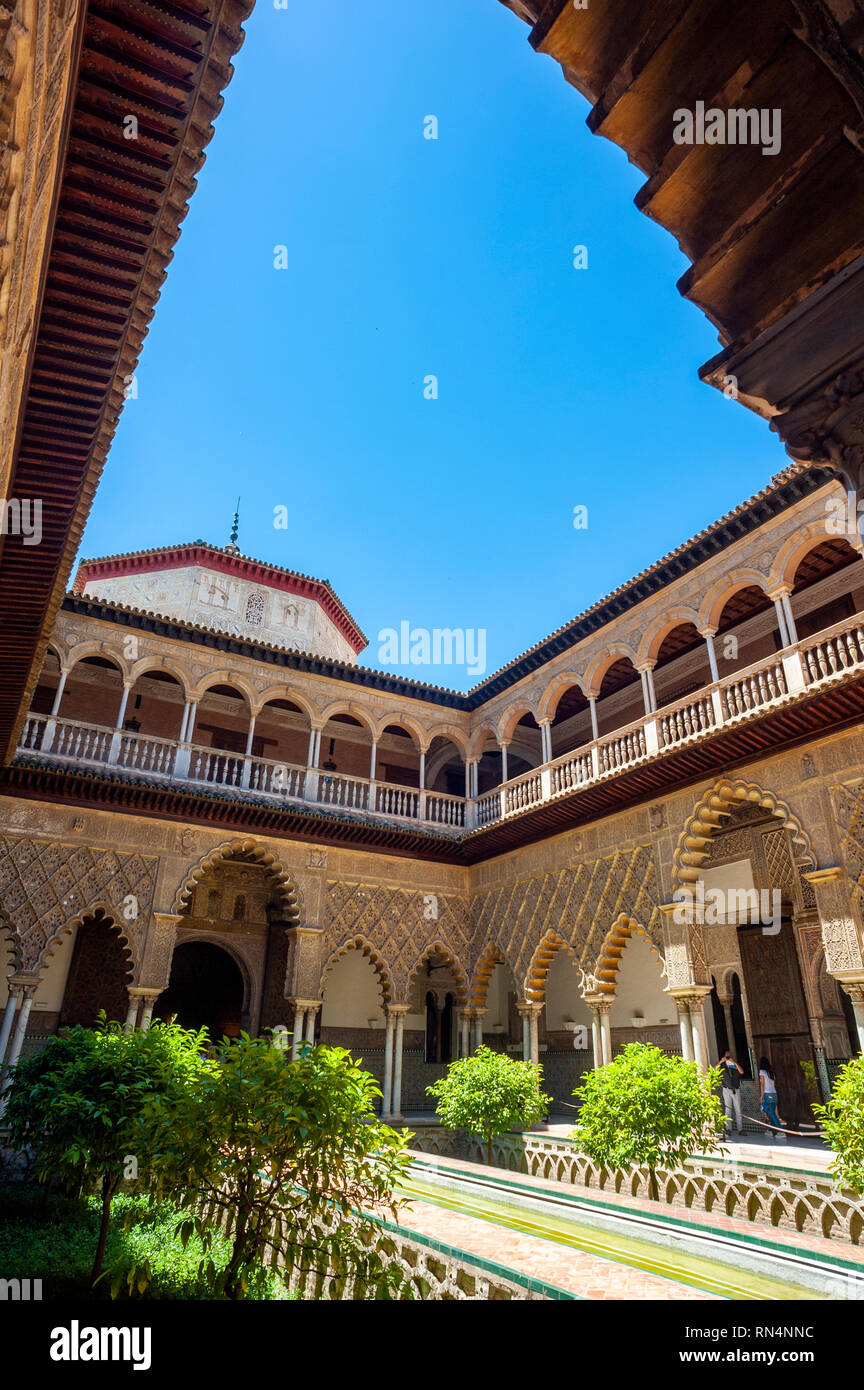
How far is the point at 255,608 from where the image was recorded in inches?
782

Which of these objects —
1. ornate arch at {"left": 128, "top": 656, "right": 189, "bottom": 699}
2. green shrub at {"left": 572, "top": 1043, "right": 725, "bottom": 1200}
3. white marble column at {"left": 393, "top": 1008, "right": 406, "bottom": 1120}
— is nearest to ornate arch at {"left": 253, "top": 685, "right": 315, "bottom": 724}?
ornate arch at {"left": 128, "top": 656, "right": 189, "bottom": 699}

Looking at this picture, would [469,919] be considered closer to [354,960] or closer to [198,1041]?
[354,960]

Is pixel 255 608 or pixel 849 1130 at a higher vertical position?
pixel 255 608

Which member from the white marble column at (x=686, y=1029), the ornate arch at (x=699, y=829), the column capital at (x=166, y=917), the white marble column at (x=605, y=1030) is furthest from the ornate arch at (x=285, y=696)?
the white marble column at (x=686, y=1029)

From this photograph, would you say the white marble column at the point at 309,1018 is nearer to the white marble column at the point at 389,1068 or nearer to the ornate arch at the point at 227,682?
the white marble column at the point at 389,1068

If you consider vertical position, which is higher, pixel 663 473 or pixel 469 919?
pixel 663 473

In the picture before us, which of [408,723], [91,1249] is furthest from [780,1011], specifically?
[91,1249]

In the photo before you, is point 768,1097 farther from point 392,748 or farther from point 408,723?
point 392,748

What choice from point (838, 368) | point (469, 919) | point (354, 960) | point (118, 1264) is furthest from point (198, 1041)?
point (354, 960)

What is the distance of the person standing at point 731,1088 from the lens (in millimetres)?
10992

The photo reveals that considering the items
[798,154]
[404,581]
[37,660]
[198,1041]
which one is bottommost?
[198,1041]

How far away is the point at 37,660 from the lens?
820cm

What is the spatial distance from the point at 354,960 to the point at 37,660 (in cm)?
991

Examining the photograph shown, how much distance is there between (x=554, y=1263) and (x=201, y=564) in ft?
57.8
